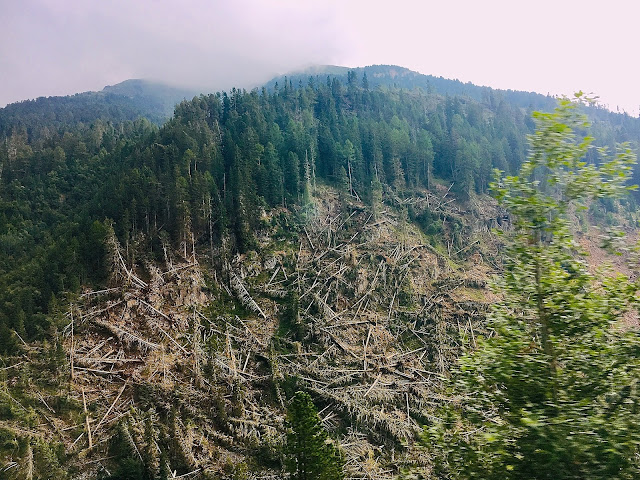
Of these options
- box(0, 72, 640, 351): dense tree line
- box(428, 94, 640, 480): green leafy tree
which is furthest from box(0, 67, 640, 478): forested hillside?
box(428, 94, 640, 480): green leafy tree

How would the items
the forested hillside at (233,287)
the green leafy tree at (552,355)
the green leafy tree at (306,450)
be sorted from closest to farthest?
the green leafy tree at (552,355)
the green leafy tree at (306,450)
the forested hillside at (233,287)

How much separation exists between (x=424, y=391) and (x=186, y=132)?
170ft

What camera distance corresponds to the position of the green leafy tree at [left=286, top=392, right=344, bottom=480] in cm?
2461

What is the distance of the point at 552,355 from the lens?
7.14 m

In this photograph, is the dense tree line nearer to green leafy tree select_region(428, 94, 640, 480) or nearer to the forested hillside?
the forested hillside

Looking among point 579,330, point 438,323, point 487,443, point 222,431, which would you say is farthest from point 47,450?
point 438,323

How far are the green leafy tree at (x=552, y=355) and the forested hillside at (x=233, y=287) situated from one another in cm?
754

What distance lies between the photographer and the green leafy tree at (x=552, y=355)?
6035 mm

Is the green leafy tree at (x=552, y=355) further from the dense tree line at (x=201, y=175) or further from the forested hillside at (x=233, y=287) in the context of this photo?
the dense tree line at (x=201, y=175)

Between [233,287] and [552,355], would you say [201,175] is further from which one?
[552,355]

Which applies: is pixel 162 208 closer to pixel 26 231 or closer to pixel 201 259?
pixel 201 259

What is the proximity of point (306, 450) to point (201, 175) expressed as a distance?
1481 inches

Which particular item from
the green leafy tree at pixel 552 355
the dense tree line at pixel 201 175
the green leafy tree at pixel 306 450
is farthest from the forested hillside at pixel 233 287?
the green leafy tree at pixel 552 355

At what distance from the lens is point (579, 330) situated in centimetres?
717
